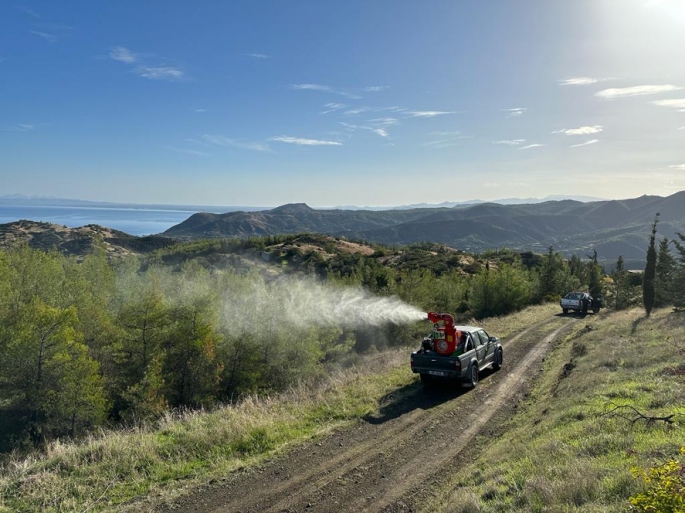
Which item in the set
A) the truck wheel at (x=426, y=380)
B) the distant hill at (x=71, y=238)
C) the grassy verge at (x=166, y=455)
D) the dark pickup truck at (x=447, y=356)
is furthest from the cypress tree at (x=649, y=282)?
the distant hill at (x=71, y=238)

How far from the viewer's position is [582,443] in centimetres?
799

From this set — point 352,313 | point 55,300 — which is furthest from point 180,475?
point 352,313

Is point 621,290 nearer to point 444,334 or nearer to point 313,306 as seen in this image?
point 313,306

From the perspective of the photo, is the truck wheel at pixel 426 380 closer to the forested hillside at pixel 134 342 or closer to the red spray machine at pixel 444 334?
the red spray machine at pixel 444 334

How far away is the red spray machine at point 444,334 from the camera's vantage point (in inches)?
608

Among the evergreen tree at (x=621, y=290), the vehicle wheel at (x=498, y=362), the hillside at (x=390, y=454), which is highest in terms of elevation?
the hillside at (x=390, y=454)

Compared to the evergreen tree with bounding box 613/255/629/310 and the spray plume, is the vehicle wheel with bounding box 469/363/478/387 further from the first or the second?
the evergreen tree with bounding box 613/255/629/310

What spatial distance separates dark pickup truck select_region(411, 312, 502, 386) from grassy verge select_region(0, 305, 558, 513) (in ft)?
8.08

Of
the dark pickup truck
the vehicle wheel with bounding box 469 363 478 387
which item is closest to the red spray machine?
the dark pickup truck

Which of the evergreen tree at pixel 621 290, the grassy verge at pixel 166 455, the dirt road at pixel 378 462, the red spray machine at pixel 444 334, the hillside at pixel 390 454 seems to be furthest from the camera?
the evergreen tree at pixel 621 290

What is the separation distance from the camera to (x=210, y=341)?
2631 cm

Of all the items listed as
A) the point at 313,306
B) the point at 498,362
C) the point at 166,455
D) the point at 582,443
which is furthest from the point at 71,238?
the point at 582,443

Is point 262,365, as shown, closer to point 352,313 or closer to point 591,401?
point 352,313

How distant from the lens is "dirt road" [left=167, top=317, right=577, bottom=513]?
26.6 ft
